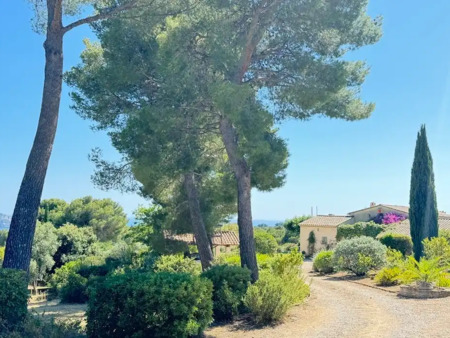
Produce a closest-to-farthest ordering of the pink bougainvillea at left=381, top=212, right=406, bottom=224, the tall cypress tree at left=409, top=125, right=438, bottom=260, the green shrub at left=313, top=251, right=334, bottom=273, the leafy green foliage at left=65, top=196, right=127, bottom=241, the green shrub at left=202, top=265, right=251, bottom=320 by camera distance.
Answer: the green shrub at left=202, top=265, right=251, bottom=320
the green shrub at left=313, top=251, right=334, bottom=273
the tall cypress tree at left=409, top=125, right=438, bottom=260
the pink bougainvillea at left=381, top=212, right=406, bottom=224
the leafy green foliage at left=65, top=196, right=127, bottom=241

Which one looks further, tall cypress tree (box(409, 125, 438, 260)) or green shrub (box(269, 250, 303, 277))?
tall cypress tree (box(409, 125, 438, 260))

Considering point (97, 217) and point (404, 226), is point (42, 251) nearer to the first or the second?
point (97, 217)

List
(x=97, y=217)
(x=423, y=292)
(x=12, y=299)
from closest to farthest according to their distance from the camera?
(x=12, y=299) < (x=423, y=292) < (x=97, y=217)

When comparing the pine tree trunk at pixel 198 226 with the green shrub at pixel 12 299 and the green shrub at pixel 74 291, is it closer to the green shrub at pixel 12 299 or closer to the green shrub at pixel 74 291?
the green shrub at pixel 74 291

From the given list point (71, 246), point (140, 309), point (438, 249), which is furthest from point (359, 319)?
point (71, 246)

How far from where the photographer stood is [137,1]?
11.7 m

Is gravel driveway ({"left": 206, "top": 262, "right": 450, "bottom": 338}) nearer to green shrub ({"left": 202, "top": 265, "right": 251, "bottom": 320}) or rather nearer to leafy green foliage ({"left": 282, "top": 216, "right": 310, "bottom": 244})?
green shrub ({"left": 202, "top": 265, "right": 251, "bottom": 320})

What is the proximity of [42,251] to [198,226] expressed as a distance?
52.1 feet

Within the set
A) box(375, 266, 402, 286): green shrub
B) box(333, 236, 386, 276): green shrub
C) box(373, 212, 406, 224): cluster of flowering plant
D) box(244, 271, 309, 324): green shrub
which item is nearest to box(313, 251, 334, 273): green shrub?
box(333, 236, 386, 276): green shrub

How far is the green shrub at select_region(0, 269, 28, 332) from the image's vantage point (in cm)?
739

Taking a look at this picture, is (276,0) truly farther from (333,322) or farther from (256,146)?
(333,322)

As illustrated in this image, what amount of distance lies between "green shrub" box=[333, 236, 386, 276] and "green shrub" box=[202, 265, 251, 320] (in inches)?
384

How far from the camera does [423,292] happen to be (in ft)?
41.3

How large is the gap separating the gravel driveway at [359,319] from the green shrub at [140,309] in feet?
4.52
